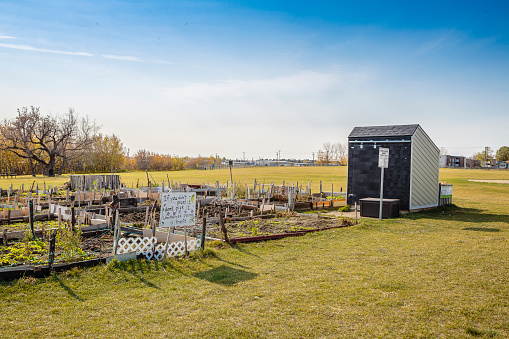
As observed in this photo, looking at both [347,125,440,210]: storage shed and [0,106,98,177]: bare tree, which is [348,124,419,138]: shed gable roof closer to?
[347,125,440,210]: storage shed

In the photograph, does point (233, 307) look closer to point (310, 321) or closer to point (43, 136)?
point (310, 321)

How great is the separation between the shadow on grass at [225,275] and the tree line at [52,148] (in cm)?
4309

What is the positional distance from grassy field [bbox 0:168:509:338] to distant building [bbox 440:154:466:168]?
131 metres

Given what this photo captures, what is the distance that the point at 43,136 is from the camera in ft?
185

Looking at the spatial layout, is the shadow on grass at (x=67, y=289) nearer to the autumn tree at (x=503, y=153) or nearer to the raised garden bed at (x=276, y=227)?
the raised garden bed at (x=276, y=227)

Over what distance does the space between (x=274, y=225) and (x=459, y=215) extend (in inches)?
384

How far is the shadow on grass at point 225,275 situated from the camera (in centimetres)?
770

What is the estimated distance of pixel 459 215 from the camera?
18.5m

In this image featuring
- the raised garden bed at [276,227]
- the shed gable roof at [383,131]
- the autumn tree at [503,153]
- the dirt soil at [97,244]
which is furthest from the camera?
the autumn tree at [503,153]

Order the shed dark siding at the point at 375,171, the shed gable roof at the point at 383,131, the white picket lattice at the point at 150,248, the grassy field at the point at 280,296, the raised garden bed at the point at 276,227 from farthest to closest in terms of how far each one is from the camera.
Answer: the shed gable roof at the point at 383,131 < the shed dark siding at the point at 375,171 < the raised garden bed at the point at 276,227 < the white picket lattice at the point at 150,248 < the grassy field at the point at 280,296

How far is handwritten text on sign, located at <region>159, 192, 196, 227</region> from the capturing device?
31.3ft

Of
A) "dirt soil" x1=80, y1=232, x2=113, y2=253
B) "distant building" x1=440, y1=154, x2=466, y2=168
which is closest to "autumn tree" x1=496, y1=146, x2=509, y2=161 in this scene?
"distant building" x1=440, y1=154, x2=466, y2=168

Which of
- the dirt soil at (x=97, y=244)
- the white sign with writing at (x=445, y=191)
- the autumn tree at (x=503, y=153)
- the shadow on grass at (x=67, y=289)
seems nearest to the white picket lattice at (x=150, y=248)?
the dirt soil at (x=97, y=244)

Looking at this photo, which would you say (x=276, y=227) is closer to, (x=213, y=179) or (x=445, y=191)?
(x=445, y=191)
